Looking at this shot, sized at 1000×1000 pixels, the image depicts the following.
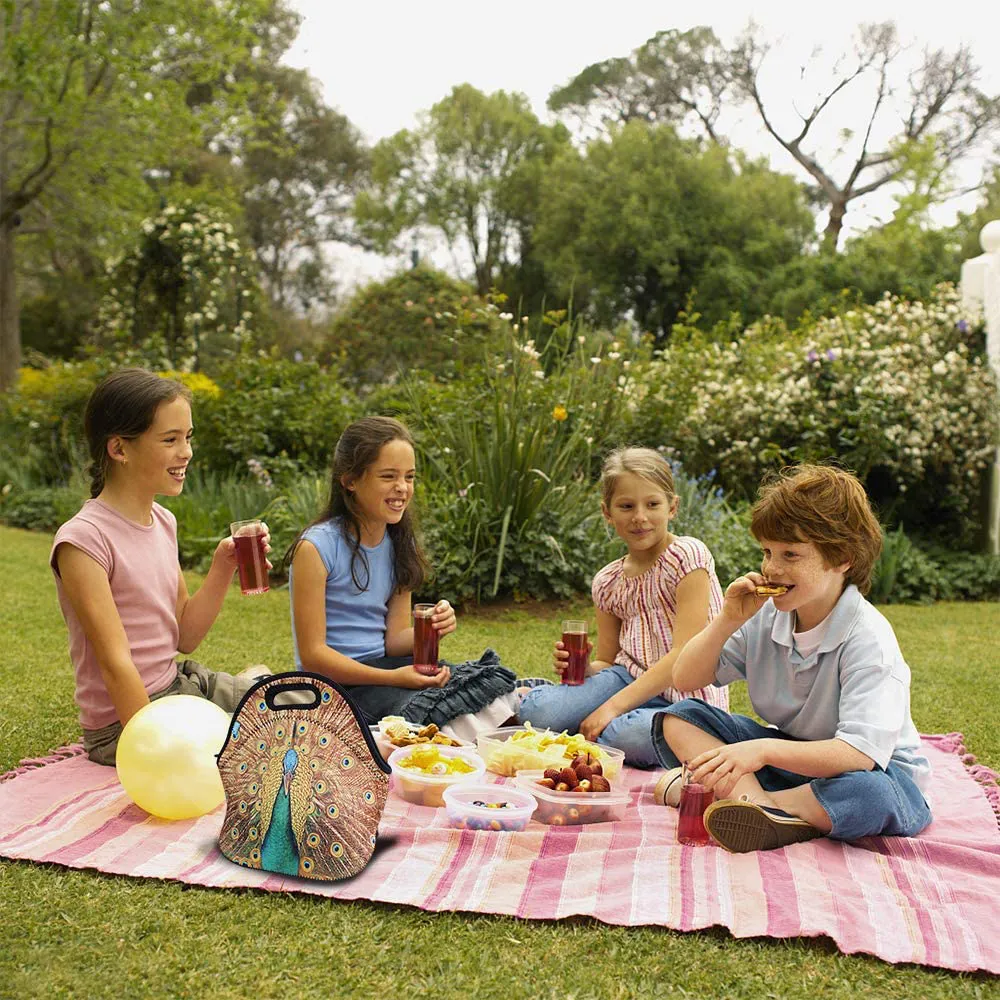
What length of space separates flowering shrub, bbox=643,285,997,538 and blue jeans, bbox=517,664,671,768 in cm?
498

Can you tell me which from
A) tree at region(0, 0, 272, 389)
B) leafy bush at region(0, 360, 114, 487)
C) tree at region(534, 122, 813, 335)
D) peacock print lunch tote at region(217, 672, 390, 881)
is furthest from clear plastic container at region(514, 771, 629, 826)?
tree at region(534, 122, 813, 335)

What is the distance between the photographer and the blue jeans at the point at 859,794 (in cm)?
286

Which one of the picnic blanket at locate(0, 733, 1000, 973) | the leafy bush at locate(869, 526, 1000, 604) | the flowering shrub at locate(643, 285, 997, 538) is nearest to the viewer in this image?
the picnic blanket at locate(0, 733, 1000, 973)

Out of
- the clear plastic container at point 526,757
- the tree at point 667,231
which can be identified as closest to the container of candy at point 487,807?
the clear plastic container at point 526,757

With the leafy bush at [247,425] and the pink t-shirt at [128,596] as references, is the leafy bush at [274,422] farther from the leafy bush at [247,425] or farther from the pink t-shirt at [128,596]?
the pink t-shirt at [128,596]

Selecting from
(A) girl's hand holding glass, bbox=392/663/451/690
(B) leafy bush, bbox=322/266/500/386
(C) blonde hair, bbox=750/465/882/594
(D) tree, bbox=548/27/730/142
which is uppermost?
(D) tree, bbox=548/27/730/142

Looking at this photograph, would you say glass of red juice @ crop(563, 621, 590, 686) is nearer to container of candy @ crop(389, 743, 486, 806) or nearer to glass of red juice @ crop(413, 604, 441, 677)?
glass of red juice @ crop(413, 604, 441, 677)

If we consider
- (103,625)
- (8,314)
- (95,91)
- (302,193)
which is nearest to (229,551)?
(103,625)

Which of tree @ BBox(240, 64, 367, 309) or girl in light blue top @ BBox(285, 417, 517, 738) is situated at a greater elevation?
tree @ BBox(240, 64, 367, 309)

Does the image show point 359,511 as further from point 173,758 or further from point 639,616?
Answer: point 173,758

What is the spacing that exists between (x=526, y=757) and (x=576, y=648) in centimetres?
58

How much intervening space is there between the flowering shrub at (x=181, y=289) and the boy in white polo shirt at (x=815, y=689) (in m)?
12.7

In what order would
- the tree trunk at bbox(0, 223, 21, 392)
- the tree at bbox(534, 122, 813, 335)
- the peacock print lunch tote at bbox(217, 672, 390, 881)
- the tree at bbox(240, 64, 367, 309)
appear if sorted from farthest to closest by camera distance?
the tree at bbox(240, 64, 367, 309), the tree at bbox(534, 122, 813, 335), the tree trunk at bbox(0, 223, 21, 392), the peacock print lunch tote at bbox(217, 672, 390, 881)

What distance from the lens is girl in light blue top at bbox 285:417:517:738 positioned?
383cm
